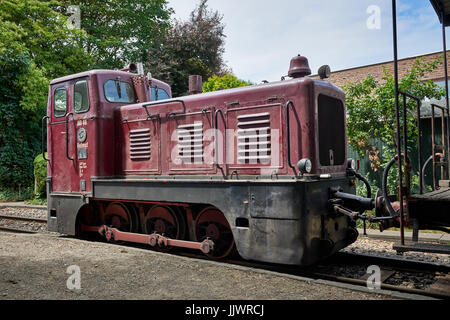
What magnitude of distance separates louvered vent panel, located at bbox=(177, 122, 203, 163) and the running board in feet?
4.14

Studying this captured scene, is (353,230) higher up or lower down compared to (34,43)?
lower down

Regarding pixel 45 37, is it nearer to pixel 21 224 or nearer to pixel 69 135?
pixel 21 224

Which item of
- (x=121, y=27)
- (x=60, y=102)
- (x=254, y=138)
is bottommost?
(x=254, y=138)

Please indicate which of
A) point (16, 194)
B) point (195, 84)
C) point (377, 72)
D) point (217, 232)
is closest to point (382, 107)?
point (195, 84)

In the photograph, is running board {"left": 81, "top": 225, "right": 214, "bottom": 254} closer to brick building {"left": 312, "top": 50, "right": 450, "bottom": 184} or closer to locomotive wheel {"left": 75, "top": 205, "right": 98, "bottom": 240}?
locomotive wheel {"left": 75, "top": 205, "right": 98, "bottom": 240}

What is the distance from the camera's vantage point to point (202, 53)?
2339 centimetres

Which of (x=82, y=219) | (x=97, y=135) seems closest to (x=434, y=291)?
(x=97, y=135)

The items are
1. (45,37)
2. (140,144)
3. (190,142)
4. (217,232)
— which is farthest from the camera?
(45,37)

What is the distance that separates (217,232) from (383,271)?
234 centimetres

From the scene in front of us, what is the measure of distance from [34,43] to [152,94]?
13.6 m

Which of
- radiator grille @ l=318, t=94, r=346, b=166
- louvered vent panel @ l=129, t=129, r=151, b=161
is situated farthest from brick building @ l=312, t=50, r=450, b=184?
louvered vent panel @ l=129, t=129, r=151, b=161

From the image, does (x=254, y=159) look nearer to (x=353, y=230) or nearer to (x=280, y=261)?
(x=280, y=261)

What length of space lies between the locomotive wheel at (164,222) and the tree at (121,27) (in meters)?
17.1

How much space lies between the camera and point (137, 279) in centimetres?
467
